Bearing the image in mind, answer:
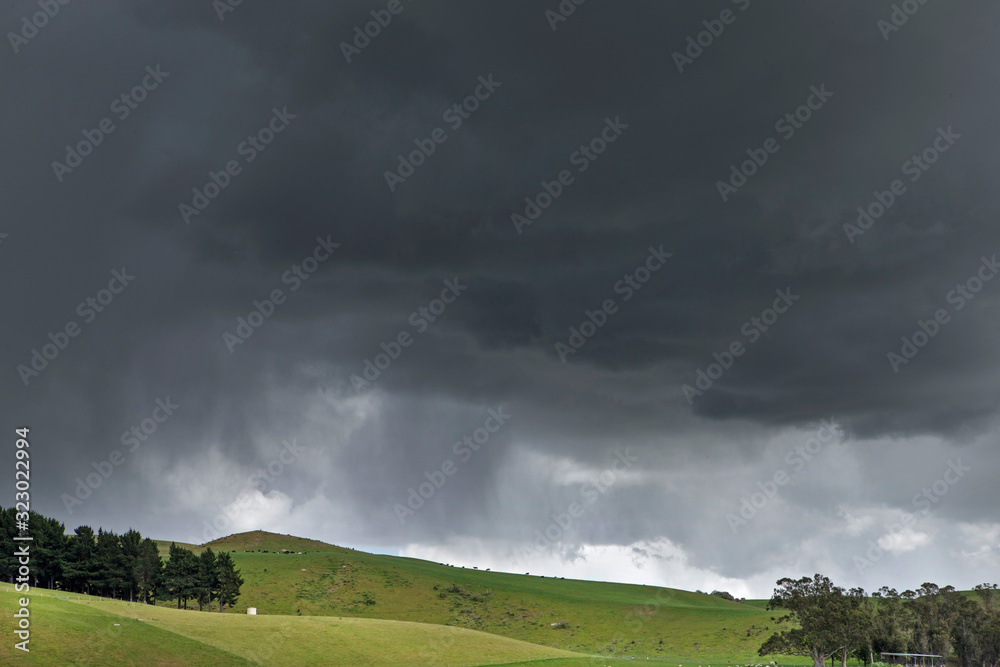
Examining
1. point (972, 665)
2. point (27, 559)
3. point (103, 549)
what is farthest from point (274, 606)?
point (972, 665)

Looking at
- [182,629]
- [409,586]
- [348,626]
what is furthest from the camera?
[409,586]

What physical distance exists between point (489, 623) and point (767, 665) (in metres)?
67.4

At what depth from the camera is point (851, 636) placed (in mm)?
107188

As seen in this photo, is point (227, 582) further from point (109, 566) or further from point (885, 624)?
point (885, 624)

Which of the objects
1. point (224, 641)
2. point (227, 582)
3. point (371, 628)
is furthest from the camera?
point (227, 582)

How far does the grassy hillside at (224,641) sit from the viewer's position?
255ft

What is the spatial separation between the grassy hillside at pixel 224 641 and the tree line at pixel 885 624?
32623 mm

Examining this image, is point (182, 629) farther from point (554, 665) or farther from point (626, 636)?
point (626, 636)

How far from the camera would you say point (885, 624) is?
132m

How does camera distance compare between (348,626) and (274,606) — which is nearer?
(348,626)

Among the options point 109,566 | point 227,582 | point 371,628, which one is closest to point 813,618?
point 371,628

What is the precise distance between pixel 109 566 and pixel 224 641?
6805 centimetres

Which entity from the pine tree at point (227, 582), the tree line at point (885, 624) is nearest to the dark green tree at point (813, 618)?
the tree line at point (885, 624)

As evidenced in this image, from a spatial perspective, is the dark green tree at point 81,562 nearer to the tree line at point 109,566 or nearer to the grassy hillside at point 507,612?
the tree line at point 109,566
